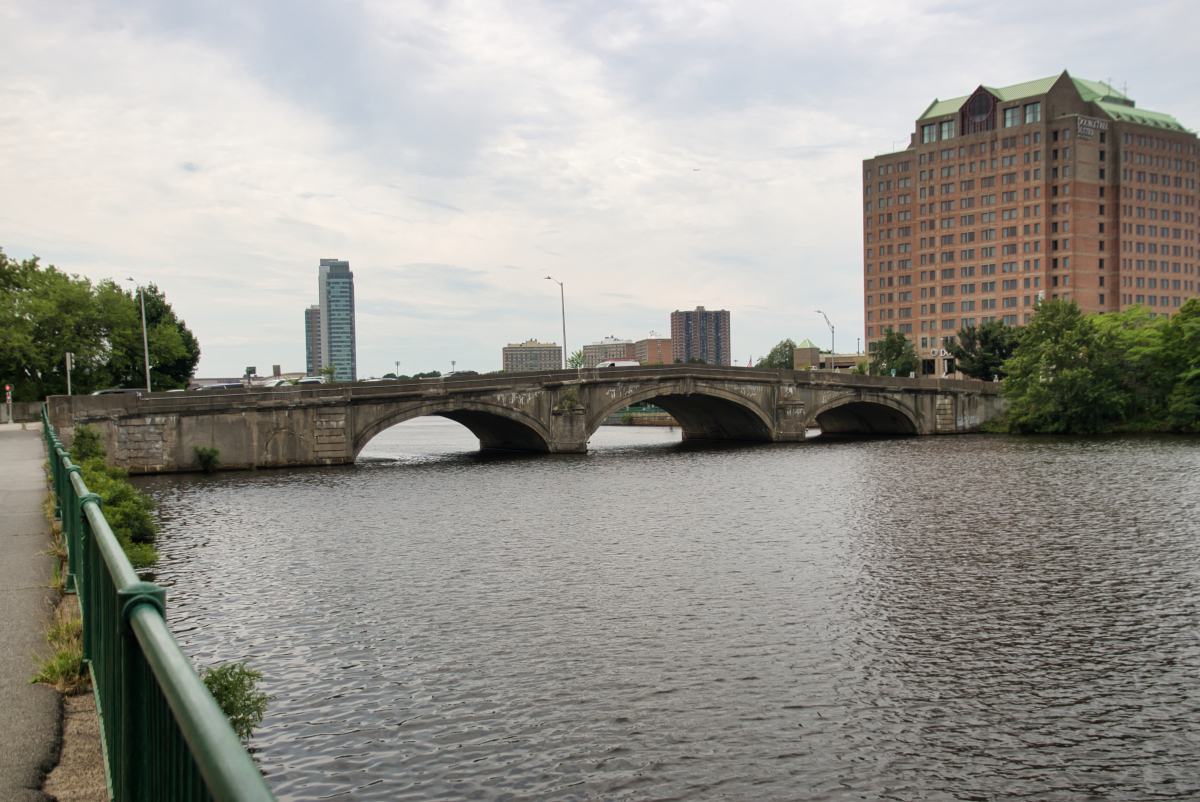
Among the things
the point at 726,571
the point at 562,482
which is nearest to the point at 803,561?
the point at 726,571

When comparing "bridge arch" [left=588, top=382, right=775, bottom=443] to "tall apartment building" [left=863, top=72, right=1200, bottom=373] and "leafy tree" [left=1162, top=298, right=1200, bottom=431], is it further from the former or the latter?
"tall apartment building" [left=863, top=72, right=1200, bottom=373]

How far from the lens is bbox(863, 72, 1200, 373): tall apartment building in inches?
5335

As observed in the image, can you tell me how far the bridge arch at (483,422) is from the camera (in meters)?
51.2

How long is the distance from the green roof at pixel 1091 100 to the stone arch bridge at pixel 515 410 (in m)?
80.8

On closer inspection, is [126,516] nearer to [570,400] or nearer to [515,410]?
[515,410]

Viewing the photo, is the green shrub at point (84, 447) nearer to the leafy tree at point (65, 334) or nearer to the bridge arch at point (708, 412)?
the bridge arch at point (708, 412)

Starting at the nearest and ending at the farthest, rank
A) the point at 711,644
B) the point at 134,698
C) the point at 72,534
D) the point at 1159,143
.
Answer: the point at 134,698
the point at 72,534
the point at 711,644
the point at 1159,143

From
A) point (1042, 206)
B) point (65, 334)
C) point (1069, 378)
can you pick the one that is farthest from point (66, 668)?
point (1042, 206)

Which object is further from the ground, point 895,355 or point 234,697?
point 895,355

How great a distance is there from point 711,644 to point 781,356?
551 ft

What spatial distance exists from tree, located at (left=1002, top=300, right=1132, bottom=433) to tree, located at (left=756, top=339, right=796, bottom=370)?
94163 mm

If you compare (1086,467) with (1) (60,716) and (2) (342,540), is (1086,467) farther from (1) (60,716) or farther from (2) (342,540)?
(1) (60,716)

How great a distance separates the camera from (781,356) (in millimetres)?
179375

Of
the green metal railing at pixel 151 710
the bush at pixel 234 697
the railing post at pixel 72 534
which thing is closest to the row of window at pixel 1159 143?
the bush at pixel 234 697
